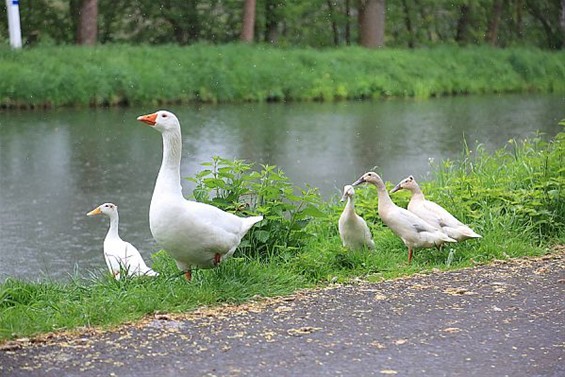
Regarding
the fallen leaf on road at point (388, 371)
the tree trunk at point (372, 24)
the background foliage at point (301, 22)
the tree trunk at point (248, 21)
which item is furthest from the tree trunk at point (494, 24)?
the fallen leaf on road at point (388, 371)

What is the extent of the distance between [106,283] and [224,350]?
65.5 inches

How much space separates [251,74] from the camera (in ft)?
89.0

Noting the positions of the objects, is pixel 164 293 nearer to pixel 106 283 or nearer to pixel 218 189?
pixel 106 283

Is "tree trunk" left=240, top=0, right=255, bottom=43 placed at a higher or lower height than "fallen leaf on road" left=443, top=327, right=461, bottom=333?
higher

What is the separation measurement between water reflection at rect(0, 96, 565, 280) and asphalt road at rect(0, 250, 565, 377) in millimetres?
3870

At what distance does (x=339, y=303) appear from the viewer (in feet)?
20.5

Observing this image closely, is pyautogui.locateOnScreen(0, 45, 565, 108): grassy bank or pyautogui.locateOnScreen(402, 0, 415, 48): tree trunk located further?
pyautogui.locateOnScreen(402, 0, 415, 48): tree trunk

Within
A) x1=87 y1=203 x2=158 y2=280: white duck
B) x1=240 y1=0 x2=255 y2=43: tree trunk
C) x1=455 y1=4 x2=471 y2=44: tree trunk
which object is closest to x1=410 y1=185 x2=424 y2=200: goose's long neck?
x1=87 y1=203 x2=158 y2=280: white duck

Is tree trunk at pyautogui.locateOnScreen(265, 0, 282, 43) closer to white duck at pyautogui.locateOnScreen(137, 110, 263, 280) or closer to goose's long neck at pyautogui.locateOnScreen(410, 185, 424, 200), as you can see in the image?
goose's long neck at pyautogui.locateOnScreen(410, 185, 424, 200)

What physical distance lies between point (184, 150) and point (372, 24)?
56.7 ft

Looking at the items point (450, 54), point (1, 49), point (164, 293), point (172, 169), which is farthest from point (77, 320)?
point (450, 54)

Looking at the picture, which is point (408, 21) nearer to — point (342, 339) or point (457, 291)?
point (457, 291)

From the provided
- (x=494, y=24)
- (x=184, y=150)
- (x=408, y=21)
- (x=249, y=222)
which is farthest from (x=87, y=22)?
(x=249, y=222)

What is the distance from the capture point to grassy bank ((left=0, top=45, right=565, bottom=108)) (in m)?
24.0
